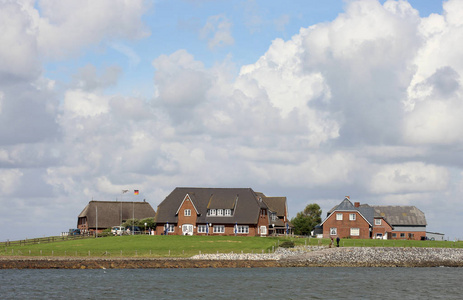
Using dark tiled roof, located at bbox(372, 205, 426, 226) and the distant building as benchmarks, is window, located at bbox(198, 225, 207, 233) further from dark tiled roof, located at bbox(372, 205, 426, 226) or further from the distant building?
dark tiled roof, located at bbox(372, 205, 426, 226)

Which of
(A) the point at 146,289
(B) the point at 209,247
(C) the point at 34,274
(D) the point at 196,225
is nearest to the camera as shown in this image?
(A) the point at 146,289

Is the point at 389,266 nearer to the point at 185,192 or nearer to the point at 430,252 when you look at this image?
the point at 430,252

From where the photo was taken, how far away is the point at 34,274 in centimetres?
7138

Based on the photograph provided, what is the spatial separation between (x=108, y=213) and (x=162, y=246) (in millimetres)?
44743

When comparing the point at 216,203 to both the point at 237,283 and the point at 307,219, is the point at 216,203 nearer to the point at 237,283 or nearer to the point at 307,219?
the point at 307,219

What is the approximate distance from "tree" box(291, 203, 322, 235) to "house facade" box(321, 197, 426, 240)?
7.56 metres

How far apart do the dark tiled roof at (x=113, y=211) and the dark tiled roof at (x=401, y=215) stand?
50.6m

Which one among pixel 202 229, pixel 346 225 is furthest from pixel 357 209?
pixel 202 229

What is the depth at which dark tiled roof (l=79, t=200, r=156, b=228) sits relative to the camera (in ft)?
418

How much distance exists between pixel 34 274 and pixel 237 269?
24.5m

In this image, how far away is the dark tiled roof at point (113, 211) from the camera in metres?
128

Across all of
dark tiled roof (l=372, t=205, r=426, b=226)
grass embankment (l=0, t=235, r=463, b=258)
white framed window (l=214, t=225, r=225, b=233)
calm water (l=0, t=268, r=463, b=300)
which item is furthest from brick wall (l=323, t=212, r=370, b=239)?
calm water (l=0, t=268, r=463, b=300)

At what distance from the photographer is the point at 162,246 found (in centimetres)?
8738

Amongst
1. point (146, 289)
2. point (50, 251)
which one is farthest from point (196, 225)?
point (146, 289)
